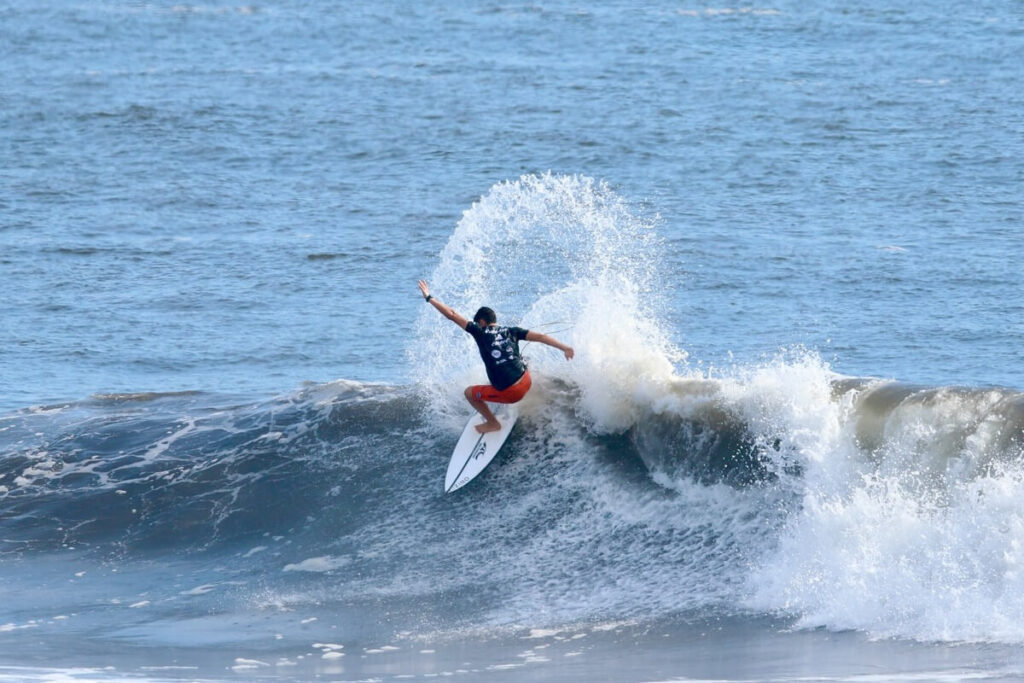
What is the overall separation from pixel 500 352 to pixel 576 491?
1.69 meters

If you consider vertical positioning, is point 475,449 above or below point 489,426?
below

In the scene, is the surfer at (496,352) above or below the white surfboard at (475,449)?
above

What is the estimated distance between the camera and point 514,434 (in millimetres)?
15531

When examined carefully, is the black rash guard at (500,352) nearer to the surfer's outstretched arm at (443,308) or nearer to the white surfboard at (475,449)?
the surfer's outstretched arm at (443,308)

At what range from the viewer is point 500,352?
14.3m

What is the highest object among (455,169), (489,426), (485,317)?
(455,169)

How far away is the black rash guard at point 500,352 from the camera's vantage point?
46.4 ft

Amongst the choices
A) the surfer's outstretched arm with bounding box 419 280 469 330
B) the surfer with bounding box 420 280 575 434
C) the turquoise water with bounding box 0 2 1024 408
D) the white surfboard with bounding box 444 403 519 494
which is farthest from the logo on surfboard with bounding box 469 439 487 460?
the turquoise water with bounding box 0 2 1024 408

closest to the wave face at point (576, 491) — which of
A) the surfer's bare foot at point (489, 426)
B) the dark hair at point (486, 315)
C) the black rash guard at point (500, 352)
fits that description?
the surfer's bare foot at point (489, 426)

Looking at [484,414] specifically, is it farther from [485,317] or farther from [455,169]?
[455,169]

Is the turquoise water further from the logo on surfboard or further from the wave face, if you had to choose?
the logo on surfboard

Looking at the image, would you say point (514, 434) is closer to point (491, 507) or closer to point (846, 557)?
point (491, 507)

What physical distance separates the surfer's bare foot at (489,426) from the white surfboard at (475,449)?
40 mm

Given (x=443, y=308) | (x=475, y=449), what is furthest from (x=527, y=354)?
(x=443, y=308)
